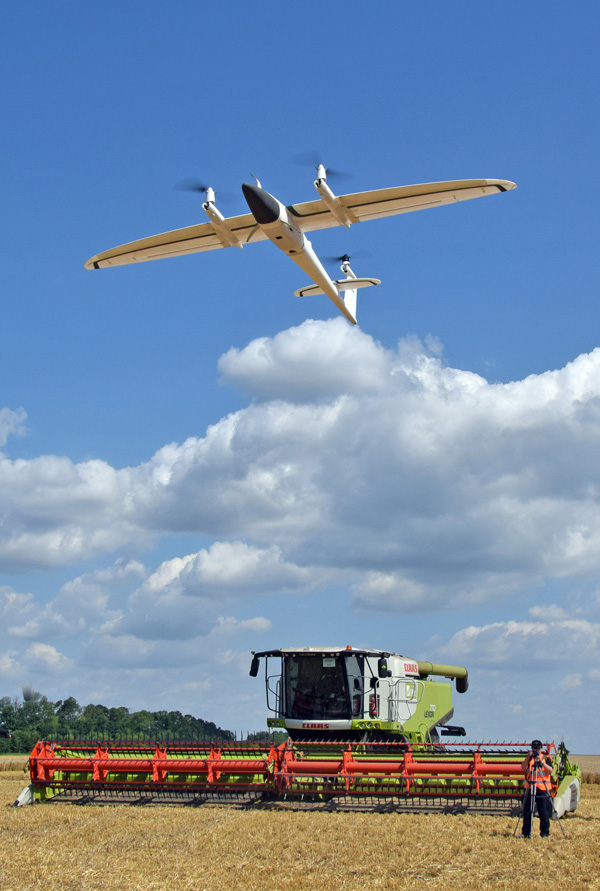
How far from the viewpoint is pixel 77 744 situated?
661 inches

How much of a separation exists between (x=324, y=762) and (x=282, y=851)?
12.8ft

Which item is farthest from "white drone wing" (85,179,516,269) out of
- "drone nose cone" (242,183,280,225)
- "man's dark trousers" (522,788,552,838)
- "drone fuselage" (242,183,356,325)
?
"man's dark trousers" (522,788,552,838)

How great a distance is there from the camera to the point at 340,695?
57.4 ft

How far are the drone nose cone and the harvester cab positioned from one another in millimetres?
12925

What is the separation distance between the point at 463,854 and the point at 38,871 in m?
5.28

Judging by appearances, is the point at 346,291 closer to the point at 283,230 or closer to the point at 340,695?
the point at 283,230

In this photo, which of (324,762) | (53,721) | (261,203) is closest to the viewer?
(324,762)

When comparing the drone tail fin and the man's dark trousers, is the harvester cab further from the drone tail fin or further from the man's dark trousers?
the drone tail fin

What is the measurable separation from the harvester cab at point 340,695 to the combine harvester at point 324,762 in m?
0.02

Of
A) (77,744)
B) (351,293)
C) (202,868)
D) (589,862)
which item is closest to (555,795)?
(589,862)

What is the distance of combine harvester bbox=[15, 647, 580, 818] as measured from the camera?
46.5 feet

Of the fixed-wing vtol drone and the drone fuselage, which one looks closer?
the drone fuselage

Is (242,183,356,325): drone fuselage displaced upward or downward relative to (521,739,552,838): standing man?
upward

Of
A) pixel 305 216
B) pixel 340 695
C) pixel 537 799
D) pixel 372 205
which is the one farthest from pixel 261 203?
pixel 537 799
